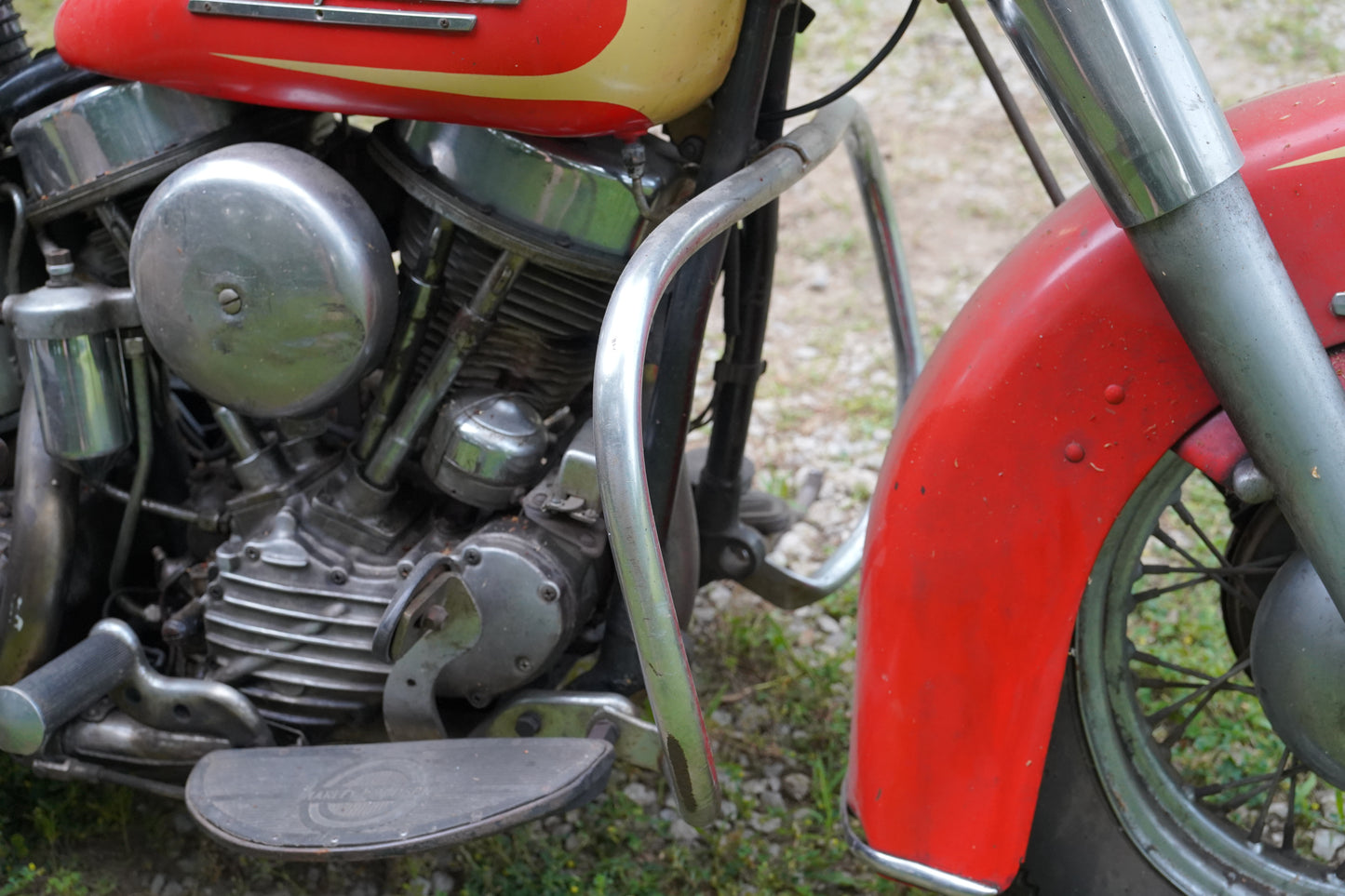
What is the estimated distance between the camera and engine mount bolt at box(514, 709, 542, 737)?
5.11ft

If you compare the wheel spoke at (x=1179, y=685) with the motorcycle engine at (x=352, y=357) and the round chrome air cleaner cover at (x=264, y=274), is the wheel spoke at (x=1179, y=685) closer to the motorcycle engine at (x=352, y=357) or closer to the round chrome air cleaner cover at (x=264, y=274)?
the motorcycle engine at (x=352, y=357)

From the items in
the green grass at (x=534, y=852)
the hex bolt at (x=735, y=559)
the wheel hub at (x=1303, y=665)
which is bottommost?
the green grass at (x=534, y=852)

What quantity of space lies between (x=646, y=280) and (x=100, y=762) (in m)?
1.13

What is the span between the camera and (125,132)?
149cm

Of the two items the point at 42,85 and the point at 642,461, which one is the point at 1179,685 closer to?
the point at 642,461

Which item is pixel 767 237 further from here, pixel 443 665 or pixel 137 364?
pixel 137 364

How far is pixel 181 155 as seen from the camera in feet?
4.89

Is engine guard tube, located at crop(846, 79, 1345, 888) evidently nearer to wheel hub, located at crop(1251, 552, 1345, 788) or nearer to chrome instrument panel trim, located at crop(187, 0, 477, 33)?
wheel hub, located at crop(1251, 552, 1345, 788)

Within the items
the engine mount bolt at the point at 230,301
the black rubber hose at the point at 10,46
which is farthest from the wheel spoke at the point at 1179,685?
the black rubber hose at the point at 10,46

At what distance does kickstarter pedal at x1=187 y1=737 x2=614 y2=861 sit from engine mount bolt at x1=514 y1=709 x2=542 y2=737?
46 millimetres

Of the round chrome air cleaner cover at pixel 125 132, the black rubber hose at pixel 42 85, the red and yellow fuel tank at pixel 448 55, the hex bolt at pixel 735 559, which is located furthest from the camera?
the hex bolt at pixel 735 559

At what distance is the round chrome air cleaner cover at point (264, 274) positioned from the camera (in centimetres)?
138

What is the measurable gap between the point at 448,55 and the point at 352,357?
0.38m

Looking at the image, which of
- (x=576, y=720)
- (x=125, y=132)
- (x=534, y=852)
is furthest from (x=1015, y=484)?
(x=125, y=132)
